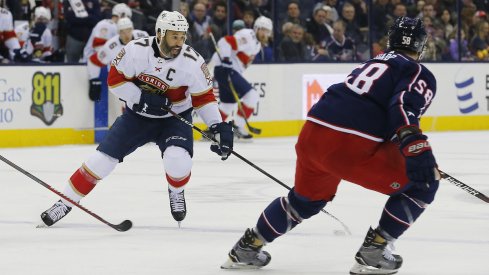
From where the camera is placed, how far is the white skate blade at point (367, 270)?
5.32 metres

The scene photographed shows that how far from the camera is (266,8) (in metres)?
15.3

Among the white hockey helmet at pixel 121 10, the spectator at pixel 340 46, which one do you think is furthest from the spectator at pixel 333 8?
the white hockey helmet at pixel 121 10

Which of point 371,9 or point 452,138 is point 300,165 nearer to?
point 452,138

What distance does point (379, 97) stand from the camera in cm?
513

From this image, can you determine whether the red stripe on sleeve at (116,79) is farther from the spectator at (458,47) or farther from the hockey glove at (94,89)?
the spectator at (458,47)

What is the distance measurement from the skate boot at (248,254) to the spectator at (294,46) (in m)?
10.0

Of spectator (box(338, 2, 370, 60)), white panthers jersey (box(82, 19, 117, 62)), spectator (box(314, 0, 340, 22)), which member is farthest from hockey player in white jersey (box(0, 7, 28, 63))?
spectator (box(338, 2, 370, 60))

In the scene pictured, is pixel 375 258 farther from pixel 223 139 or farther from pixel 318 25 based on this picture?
A: pixel 318 25

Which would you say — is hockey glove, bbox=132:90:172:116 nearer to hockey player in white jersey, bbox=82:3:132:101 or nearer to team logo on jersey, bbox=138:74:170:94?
team logo on jersey, bbox=138:74:170:94

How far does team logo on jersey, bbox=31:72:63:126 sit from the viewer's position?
13164 mm

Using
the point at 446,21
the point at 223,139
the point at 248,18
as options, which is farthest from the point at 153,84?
the point at 446,21

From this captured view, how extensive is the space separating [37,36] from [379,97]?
8.77 metres

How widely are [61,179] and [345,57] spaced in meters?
6.84

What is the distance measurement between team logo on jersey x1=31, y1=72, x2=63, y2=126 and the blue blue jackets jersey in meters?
8.26
